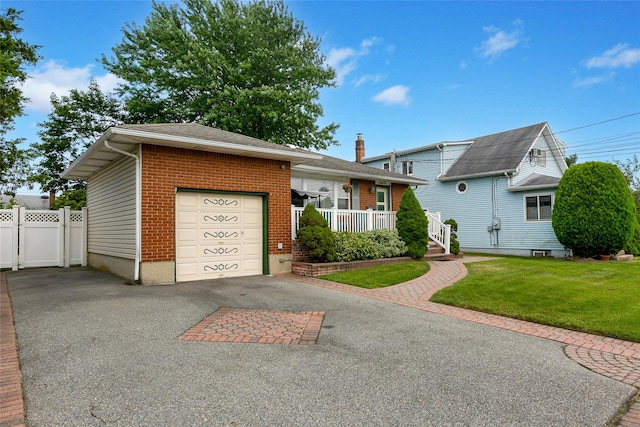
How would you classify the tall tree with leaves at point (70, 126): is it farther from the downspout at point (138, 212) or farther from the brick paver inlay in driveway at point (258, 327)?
the brick paver inlay in driveway at point (258, 327)

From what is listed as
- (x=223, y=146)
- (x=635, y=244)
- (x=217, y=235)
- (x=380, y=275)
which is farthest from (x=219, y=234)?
(x=635, y=244)

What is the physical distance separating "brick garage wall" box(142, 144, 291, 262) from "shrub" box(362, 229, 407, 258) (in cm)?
301

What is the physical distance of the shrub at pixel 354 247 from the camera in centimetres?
1080

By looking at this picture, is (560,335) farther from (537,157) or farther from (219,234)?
(537,157)

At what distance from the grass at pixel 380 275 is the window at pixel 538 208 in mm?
10068

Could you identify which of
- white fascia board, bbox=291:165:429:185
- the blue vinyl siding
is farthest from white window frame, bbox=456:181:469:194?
white fascia board, bbox=291:165:429:185

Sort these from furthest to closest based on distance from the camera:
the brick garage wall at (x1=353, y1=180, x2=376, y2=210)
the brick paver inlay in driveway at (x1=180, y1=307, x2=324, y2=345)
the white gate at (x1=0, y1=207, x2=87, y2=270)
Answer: the brick garage wall at (x1=353, y1=180, x2=376, y2=210)
the white gate at (x1=0, y1=207, x2=87, y2=270)
the brick paver inlay in driveway at (x1=180, y1=307, x2=324, y2=345)

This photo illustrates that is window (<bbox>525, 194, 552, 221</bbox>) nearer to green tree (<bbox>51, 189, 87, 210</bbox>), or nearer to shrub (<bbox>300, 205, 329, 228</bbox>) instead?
shrub (<bbox>300, 205, 329, 228</bbox>)

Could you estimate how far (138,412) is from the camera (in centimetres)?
269

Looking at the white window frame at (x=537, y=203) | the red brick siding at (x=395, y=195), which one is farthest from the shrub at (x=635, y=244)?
the red brick siding at (x=395, y=195)

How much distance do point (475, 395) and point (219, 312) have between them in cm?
397

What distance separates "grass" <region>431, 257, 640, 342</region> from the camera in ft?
17.6

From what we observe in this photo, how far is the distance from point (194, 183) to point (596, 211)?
14268 mm

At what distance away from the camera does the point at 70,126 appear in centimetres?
2225
